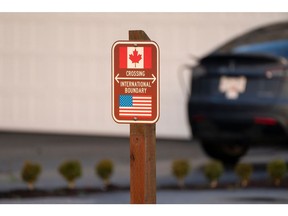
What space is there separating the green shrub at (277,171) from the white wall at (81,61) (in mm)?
1975

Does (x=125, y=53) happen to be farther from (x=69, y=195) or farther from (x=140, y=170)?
(x=69, y=195)

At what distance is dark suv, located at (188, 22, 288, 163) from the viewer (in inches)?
483

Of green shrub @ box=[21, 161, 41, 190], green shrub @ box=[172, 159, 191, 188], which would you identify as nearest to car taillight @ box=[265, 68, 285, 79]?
green shrub @ box=[172, 159, 191, 188]

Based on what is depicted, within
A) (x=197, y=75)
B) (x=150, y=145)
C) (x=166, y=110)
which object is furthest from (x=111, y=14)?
(x=150, y=145)

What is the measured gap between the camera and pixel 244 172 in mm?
12594

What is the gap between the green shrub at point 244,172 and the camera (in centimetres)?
1259

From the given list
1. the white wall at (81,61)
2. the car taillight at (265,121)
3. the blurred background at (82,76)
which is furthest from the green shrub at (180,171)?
the white wall at (81,61)

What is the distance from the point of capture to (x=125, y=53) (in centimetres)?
816

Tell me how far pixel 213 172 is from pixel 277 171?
1.86 feet

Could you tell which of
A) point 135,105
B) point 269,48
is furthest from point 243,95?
point 135,105

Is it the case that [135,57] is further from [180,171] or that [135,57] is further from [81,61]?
[81,61]

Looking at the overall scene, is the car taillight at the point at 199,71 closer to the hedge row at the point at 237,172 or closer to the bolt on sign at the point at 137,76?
the hedge row at the point at 237,172

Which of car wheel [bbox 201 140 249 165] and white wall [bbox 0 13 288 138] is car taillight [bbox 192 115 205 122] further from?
white wall [bbox 0 13 288 138]

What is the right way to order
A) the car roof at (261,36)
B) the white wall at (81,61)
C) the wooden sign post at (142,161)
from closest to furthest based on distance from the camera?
1. the wooden sign post at (142,161)
2. the car roof at (261,36)
3. the white wall at (81,61)
